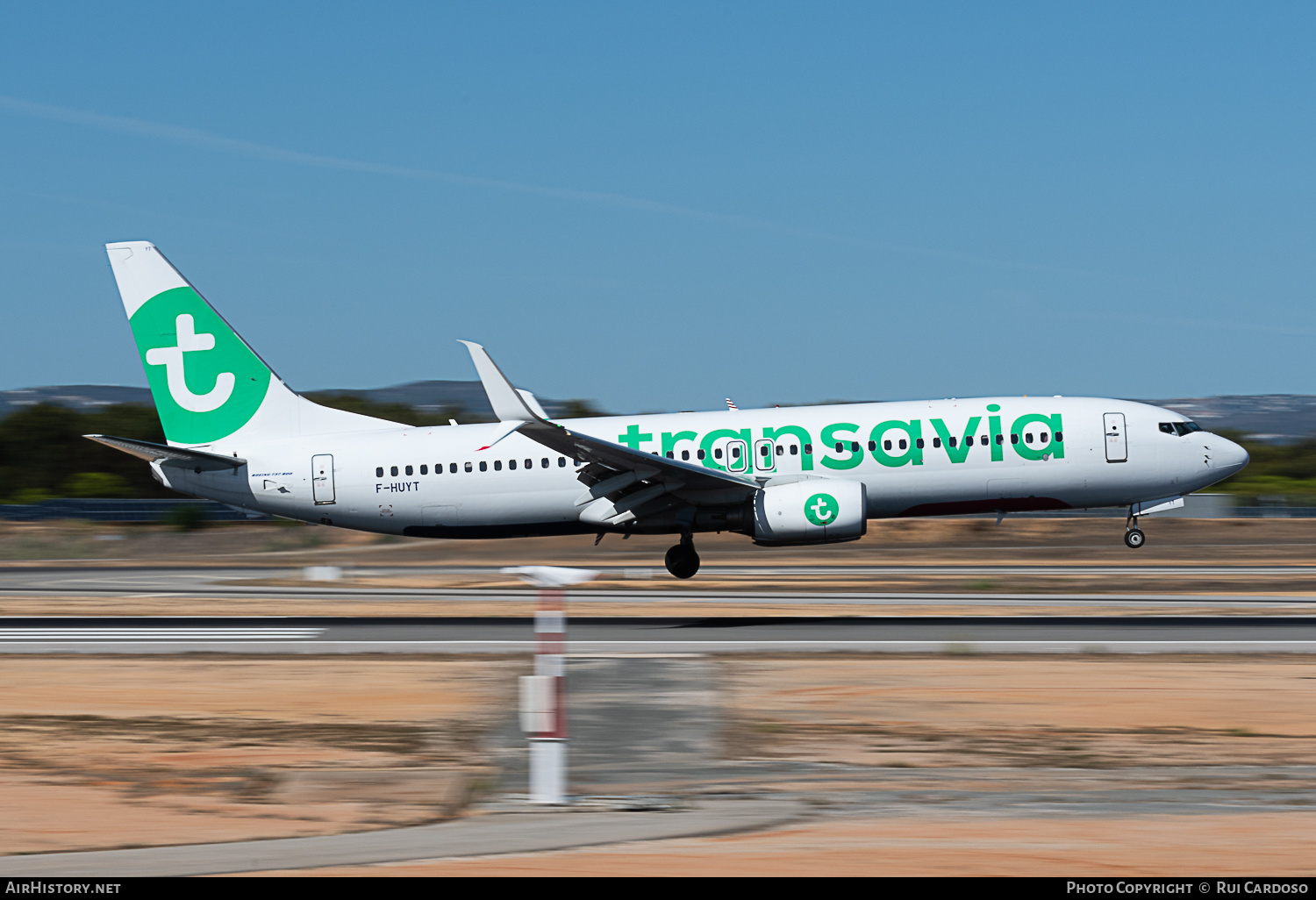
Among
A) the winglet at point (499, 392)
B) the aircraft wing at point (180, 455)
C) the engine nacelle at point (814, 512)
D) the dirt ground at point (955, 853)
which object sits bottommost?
the dirt ground at point (955, 853)

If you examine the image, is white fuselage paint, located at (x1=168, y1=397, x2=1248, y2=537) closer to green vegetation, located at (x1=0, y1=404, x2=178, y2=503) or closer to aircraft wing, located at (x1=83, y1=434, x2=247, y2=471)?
aircraft wing, located at (x1=83, y1=434, x2=247, y2=471)

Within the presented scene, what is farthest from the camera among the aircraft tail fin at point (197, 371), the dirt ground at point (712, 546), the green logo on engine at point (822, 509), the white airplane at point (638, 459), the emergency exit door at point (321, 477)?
the dirt ground at point (712, 546)

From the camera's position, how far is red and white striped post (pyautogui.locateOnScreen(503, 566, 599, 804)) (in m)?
9.52

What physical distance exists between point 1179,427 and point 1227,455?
129 centimetres

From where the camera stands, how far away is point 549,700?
391 inches

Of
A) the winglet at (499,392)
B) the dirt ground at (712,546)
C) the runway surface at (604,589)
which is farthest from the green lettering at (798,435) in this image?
the dirt ground at (712,546)

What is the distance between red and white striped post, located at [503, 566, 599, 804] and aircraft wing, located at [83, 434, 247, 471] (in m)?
18.8

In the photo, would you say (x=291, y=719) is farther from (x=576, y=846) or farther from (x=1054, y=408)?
(x=1054, y=408)

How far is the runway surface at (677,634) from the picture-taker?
60.7ft

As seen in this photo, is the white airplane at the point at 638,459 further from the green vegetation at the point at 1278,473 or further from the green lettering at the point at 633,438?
the green vegetation at the point at 1278,473

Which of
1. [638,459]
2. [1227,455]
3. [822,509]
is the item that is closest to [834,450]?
[822,509]

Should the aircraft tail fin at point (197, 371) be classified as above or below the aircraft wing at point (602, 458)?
above

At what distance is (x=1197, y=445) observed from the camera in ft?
94.2

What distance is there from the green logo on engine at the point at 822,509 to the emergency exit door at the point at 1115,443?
6360mm
